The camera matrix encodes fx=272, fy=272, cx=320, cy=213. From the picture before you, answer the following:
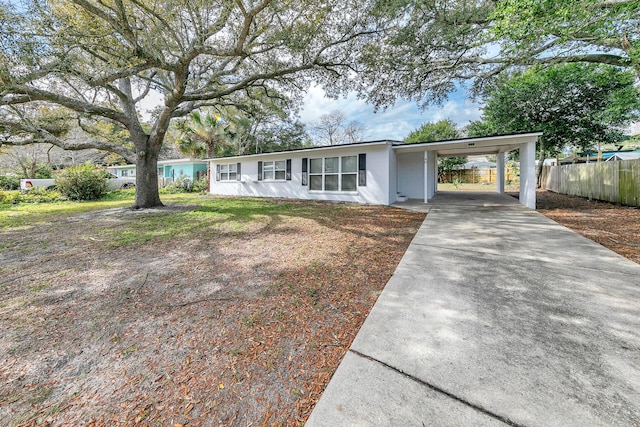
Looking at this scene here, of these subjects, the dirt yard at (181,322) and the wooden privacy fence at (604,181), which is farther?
the wooden privacy fence at (604,181)

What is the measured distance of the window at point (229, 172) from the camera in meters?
15.9

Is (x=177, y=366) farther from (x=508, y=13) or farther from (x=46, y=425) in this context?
(x=508, y=13)

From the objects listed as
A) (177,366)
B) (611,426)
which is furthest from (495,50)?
(177,366)

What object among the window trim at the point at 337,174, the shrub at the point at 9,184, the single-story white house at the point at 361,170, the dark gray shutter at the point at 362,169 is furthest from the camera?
the shrub at the point at 9,184

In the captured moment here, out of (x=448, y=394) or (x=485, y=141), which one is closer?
(x=448, y=394)

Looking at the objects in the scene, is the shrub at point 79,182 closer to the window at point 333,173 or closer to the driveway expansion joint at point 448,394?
the window at point 333,173

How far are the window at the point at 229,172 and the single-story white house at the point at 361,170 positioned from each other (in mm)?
34

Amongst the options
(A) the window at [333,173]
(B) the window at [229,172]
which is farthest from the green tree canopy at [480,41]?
(B) the window at [229,172]

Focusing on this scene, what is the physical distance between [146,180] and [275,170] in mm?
6158

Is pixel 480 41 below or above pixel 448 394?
above

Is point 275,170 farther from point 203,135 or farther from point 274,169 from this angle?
point 203,135

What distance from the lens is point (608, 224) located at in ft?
20.0

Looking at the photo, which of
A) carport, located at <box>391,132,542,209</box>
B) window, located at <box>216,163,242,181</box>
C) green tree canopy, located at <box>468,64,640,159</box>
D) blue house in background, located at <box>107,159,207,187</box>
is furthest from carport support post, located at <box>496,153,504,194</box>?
blue house in background, located at <box>107,159,207,187</box>

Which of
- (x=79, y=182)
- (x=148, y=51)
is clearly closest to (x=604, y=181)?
(x=148, y=51)
